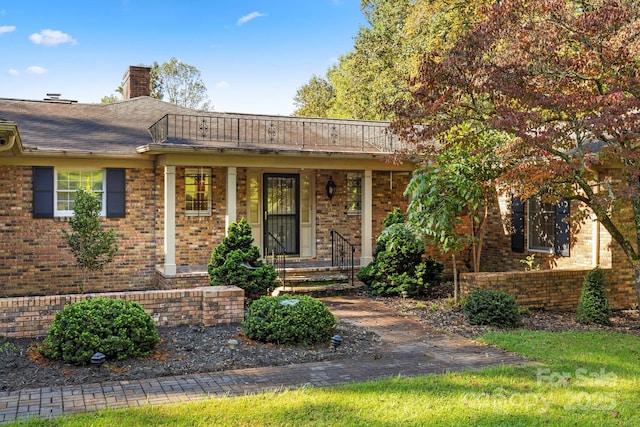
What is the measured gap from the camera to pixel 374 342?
318 inches

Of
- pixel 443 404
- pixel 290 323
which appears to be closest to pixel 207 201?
pixel 290 323

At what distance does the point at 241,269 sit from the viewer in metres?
10.3

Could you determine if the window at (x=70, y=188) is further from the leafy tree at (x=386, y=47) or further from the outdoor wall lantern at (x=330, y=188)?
the leafy tree at (x=386, y=47)

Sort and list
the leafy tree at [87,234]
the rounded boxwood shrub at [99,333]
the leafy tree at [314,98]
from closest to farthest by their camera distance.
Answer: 1. the rounded boxwood shrub at [99,333]
2. the leafy tree at [87,234]
3. the leafy tree at [314,98]

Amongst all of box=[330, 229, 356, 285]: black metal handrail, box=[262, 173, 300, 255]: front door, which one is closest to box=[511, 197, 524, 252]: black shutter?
box=[330, 229, 356, 285]: black metal handrail

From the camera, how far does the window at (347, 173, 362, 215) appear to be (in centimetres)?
1505

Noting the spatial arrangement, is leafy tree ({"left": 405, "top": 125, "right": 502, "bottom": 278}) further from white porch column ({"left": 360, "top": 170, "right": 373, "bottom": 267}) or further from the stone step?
white porch column ({"left": 360, "top": 170, "right": 373, "bottom": 267})

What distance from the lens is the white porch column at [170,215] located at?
40.3 ft

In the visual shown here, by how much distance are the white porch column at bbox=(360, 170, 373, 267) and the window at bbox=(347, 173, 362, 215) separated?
1.15 metres

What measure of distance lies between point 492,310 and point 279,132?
8.01 meters

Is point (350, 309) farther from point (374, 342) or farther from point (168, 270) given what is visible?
point (168, 270)

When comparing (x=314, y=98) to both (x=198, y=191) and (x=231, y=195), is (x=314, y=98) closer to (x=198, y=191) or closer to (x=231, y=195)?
(x=198, y=191)

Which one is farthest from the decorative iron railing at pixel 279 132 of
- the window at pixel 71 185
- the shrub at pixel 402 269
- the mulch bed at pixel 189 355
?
the mulch bed at pixel 189 355

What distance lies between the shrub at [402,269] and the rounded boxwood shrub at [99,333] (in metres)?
6.06
